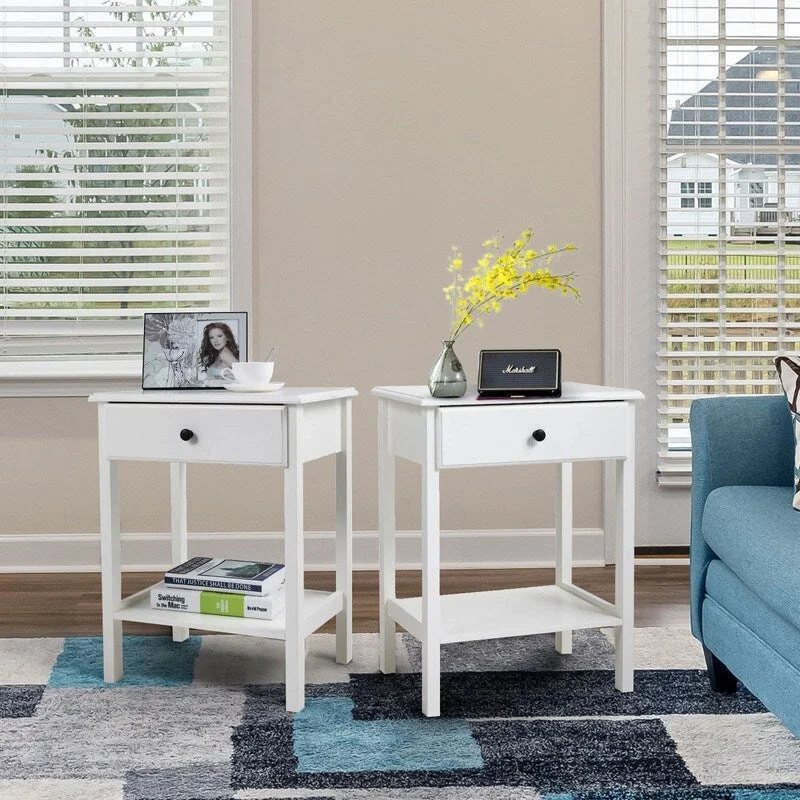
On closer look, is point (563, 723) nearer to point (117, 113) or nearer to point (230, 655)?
point (230, 655)

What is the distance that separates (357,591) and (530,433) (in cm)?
118

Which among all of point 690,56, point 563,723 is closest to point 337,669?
point 563,723

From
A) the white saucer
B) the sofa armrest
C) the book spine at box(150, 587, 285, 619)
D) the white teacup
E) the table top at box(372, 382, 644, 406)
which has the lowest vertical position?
the book spine at box(150, 587, 285, 619)

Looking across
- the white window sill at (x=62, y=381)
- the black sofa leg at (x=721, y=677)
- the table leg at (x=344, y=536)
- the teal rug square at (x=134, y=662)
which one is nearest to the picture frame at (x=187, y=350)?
the table leg at (x=344, y=536)

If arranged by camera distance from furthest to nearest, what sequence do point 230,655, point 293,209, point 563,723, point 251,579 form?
1. point 293,209
2. point 230,655
3. point 251,579
4. point 563,723

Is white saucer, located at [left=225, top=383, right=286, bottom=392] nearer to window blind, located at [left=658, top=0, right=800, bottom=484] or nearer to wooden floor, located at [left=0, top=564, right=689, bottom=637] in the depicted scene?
wooden floor, located at [left=0, top=564, right=689, bottom=637]

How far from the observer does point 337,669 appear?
7.42 feet

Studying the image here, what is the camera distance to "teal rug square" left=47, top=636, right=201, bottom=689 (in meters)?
2.17

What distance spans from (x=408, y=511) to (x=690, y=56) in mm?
1860

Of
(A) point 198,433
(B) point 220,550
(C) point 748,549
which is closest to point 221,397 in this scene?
(A) point 198,433

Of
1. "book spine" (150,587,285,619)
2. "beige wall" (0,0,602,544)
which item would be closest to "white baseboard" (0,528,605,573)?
"beige wall" (0,0,602,544)

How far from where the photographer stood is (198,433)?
205 centimetres

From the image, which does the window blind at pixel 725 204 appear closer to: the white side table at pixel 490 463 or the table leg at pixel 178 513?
the white side table at pixel 490 463

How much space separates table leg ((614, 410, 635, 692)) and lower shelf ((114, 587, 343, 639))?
0.66m
